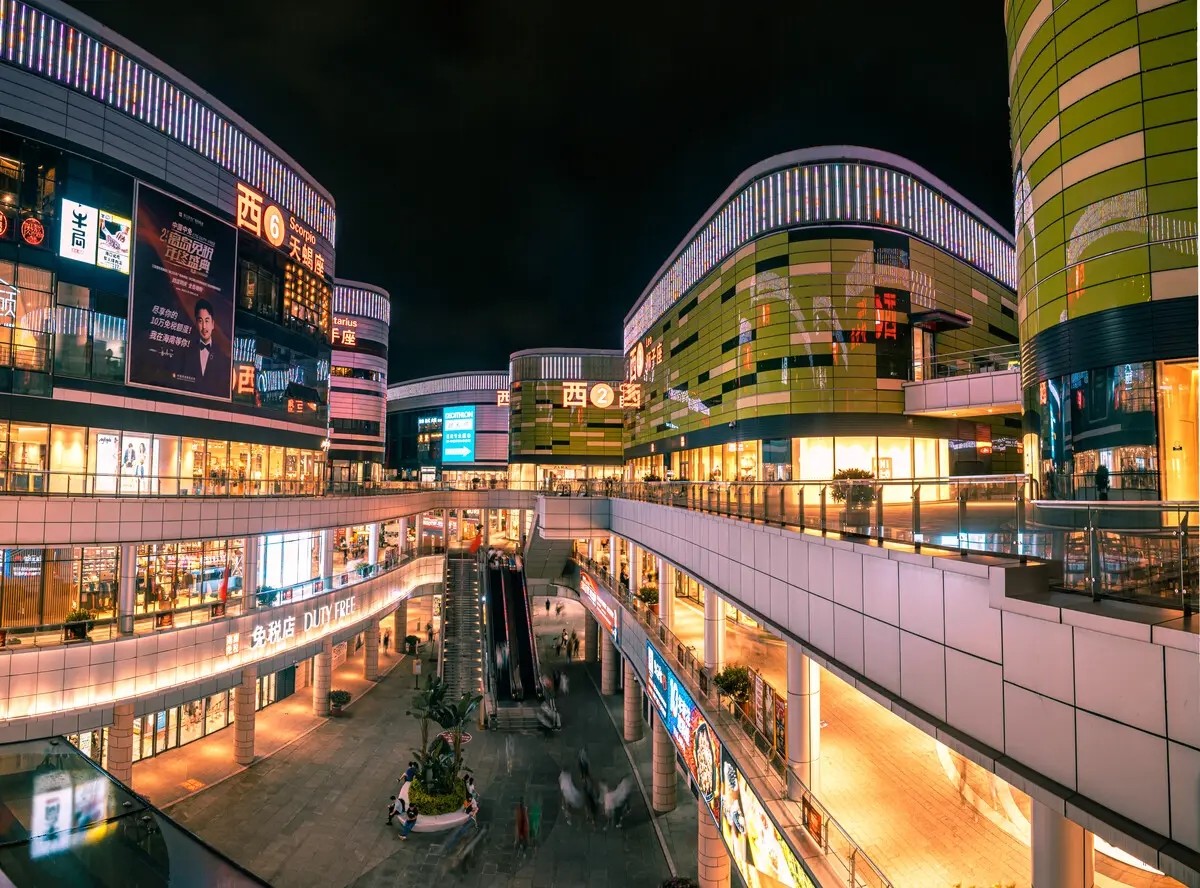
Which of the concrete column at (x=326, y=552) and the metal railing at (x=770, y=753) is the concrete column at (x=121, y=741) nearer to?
the concrete column at (x=326, y=552)

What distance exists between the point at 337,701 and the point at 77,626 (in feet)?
53.2

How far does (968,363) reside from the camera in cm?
3344

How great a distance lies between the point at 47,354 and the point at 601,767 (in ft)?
89.9

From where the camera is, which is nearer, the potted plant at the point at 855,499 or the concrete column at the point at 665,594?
the potted plant at the point at 855,499

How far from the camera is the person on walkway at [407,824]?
22.1 meters

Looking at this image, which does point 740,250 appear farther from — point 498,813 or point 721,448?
point 498,813

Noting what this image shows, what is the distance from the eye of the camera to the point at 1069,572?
6.13 m

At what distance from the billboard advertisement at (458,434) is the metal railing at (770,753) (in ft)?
225

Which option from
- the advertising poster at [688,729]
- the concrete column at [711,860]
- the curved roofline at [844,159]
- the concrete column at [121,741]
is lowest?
the concrete column at [711,860]

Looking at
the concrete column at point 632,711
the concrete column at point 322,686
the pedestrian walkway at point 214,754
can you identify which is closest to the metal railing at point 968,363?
the concrete column at point 632,711

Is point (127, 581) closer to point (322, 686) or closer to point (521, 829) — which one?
point (322, 686)

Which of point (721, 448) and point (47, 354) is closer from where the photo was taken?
point (47, 354)

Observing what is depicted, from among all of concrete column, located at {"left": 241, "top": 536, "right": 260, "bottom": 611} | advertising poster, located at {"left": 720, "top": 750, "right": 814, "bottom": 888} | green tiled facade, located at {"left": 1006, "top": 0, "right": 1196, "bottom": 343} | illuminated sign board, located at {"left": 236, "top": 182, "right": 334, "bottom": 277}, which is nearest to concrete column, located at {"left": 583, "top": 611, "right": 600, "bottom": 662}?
concrete column, located at {"left": 241, "top": 536, "right": 260, "bottom": 611}

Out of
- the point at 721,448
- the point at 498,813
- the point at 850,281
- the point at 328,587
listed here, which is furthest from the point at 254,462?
the point at 850,281
